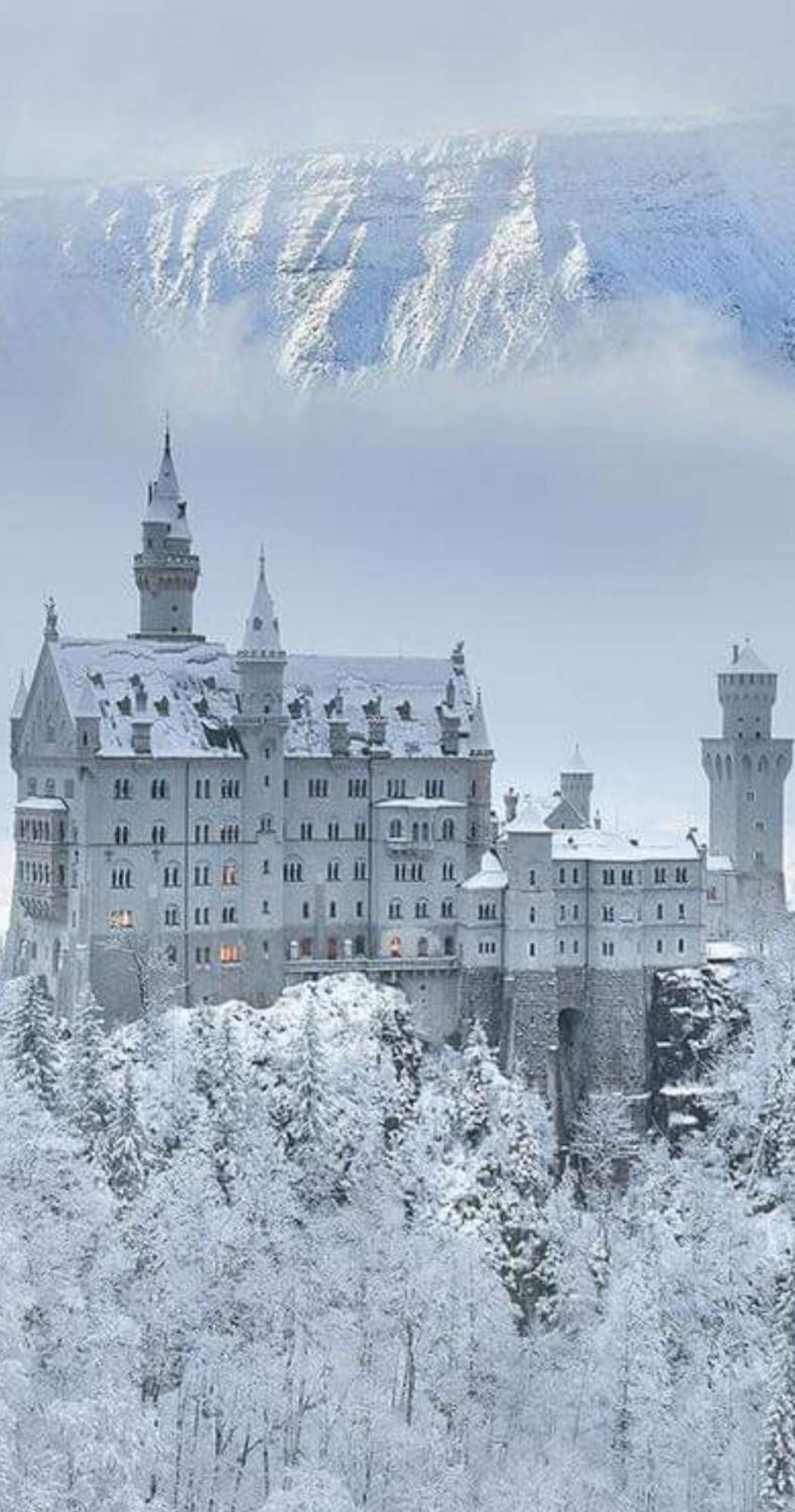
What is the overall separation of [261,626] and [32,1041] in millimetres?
29390

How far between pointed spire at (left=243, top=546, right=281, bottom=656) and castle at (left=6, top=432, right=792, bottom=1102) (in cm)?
13

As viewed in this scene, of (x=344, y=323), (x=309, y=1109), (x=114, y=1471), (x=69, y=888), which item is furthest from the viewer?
(x=344, y=323)

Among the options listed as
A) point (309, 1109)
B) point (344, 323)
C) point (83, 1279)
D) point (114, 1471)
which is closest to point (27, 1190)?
point (83, 1279)

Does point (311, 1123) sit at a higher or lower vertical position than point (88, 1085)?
lower

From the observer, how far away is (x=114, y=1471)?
248 feet

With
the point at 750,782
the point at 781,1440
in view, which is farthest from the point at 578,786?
the point at 781,1440

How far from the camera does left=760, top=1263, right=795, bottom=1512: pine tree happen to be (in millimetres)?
98500

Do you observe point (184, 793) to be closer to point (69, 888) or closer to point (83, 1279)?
point (69, 888)

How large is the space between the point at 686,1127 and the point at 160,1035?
105 feet

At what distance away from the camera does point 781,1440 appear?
325ft

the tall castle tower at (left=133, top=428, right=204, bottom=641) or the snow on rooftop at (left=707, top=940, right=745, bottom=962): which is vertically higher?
the tall castle tower at (left=133, top=428, right=204, bottom=641)

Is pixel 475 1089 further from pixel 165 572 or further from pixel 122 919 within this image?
pixel 165 572

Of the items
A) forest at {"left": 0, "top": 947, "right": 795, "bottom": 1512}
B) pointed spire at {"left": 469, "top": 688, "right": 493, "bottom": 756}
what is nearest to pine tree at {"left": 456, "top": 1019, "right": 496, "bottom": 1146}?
forest at {"left": 0, "top": 947, "right": 795, "bottom": 1512}

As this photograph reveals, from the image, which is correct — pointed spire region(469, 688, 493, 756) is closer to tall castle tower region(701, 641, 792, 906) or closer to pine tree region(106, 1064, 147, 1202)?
tall castle tower region(701, 641, 792, 906)
